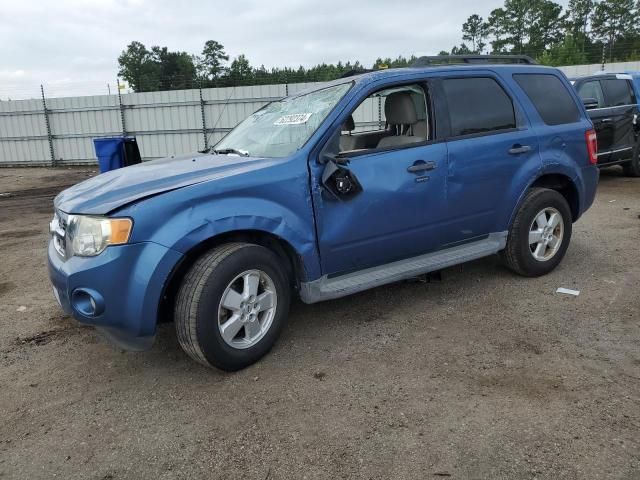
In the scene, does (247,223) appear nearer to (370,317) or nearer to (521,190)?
(370,317)

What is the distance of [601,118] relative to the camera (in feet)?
28.9

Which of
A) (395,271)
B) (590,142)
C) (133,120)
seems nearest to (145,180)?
(395,271)

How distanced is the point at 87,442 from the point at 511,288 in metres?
3.39

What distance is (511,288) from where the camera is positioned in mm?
4500

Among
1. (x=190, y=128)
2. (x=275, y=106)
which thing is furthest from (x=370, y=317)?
(x=190, y=128)

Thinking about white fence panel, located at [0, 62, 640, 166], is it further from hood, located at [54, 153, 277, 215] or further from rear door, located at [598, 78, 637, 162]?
hood, located at [54, 153, 277, 215]

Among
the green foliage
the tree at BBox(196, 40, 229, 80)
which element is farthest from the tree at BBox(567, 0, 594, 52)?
the tree at BBox(196, 40, 229, 80)

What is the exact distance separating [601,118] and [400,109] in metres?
6.17

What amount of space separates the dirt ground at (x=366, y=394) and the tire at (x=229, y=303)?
18cm

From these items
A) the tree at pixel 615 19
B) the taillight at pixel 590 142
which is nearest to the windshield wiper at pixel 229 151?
the taillight at pixel 590 142

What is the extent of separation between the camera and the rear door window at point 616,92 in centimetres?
914

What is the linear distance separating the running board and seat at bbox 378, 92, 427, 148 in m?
0.88

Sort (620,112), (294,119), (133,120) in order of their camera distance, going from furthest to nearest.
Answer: (133,120), (620,112), (294,119)

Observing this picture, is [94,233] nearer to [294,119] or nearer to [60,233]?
[60,233]
